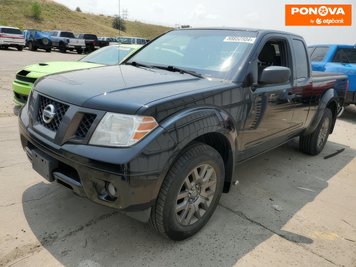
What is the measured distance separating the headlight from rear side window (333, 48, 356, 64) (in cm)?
837

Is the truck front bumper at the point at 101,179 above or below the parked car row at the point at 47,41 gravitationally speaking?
below

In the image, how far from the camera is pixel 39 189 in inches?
141

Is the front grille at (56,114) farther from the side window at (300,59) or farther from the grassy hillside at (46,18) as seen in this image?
the grassy hillside at (46,18)

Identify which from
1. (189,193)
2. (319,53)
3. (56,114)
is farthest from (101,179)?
(319,53)

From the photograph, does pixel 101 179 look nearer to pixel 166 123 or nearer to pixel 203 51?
pixel 166 123

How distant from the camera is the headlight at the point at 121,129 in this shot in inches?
92.4

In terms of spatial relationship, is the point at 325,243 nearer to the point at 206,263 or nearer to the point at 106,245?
the point at 206,263

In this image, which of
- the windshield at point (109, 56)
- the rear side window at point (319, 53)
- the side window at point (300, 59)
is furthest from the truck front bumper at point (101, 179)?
the rear side window at point (319, 53)

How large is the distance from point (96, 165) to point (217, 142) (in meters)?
1.24

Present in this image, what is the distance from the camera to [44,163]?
8.69ft

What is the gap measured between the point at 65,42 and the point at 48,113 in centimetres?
2838

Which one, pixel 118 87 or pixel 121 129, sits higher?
pixel 118 87

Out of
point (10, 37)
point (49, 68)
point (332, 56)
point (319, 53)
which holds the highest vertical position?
point (10, 37)

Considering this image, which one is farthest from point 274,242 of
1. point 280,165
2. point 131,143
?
point 280,165
